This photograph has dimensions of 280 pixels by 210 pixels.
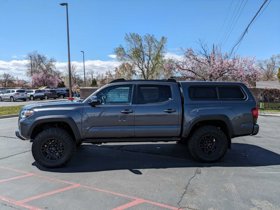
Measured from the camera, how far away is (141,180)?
20.9 feet

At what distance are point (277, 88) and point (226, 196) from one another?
112 ft

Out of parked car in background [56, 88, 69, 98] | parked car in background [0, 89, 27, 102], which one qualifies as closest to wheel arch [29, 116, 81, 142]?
parked car in background [0, 89, 27, 102]

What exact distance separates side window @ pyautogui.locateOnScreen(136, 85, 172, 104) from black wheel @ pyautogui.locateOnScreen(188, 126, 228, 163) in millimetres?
1090

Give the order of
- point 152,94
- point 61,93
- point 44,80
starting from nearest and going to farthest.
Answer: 1. point 152,94
2. point 61,93
3. point 44,80

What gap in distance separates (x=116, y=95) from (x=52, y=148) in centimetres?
179

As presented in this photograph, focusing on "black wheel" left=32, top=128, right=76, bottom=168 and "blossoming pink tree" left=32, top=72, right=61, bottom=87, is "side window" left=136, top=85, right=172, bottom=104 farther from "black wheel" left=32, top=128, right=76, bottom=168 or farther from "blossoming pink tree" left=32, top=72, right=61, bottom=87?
"blossoming pink tree" left=32, top=72, right=61, bottom=87

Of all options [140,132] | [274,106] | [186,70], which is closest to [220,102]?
[140,132]

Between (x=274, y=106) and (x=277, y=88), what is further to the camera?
(x=277, y=88)

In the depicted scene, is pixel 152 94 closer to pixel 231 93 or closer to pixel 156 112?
pixel 156 112

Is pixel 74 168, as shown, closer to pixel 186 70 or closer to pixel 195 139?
pixel 195 139

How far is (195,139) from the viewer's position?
7703mm

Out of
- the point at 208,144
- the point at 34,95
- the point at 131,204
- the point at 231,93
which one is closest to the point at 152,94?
the point at 208,144

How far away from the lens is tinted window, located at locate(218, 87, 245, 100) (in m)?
8.00

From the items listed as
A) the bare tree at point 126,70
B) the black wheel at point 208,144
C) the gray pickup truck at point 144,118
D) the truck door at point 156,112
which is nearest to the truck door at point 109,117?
the gray pickup truck at point 144,118
